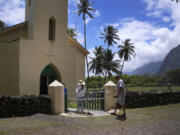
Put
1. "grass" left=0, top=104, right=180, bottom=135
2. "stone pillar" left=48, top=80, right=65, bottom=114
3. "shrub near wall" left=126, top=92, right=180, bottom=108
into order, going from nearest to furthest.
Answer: "grass" left=0, top=104, right=180, bottom=135, "stone pillar" left=48, top=80, right=65, bottom=114, "shrub near wall" left=126, top=92, right=180, bottom=108

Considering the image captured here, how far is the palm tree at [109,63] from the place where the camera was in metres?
42.2

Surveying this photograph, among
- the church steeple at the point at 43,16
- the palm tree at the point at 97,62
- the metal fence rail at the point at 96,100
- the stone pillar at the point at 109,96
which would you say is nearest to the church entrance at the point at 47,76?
the church steeple at the point at 43,16

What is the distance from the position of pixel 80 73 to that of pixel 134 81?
5373cm

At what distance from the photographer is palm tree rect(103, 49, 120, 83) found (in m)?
42.2

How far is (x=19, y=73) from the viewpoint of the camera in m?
13.8

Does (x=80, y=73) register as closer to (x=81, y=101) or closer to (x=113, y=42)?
(x=81, y=101)

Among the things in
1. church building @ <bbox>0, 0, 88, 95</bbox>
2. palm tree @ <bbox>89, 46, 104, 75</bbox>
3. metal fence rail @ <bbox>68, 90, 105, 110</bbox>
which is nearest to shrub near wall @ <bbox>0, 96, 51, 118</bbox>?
metal fence rail @ <bbox>68, 90, 105, 110</bbox>

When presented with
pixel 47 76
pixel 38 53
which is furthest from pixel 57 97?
pixel 47 76

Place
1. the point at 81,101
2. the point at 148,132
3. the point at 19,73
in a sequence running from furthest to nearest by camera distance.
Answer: the point at 19,73
the point at 81,101
the point at 148,132

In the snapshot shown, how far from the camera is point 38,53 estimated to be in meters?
14.9

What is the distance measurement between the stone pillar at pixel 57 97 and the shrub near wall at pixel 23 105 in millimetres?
261

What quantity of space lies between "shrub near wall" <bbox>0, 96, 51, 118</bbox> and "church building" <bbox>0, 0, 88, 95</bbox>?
436 centimetres

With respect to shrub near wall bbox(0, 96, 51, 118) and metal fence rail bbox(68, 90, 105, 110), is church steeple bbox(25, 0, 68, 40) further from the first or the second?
shrub near wall bbox(0, 96, 51, 118)

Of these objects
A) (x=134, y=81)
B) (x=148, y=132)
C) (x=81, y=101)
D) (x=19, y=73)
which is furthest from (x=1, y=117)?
(x=134, y=81)
